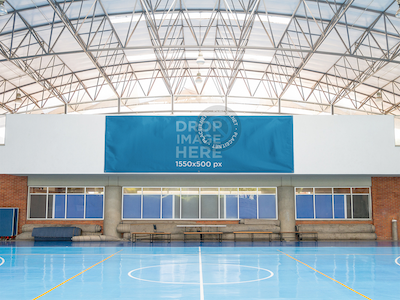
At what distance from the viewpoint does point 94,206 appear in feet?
82.0

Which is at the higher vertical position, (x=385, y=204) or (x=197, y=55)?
(x=197, y=55)

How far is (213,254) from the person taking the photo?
16.9 meters

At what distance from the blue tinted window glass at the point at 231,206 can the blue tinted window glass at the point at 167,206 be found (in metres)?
3.66

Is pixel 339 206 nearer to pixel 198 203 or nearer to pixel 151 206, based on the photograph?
pixel 198 203

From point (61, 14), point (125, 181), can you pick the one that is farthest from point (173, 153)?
point (61, 14)

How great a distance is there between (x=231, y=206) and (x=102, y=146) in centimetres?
896

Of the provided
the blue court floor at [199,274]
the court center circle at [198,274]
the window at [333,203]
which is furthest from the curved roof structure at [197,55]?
the court center circle at [198,274]

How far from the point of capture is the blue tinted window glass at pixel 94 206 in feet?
81.7

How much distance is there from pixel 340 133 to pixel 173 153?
10.0 meters

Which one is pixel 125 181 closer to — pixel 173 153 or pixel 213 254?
pixel 173 153

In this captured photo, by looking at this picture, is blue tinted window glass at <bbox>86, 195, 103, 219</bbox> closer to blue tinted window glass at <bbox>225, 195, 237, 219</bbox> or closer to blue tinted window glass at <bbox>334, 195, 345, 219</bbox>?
blue tinted window glass at <bbox>225, 195, 237, 219</bbox>

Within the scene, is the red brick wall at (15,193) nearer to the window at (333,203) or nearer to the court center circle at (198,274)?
the court center circle at (198,274)
